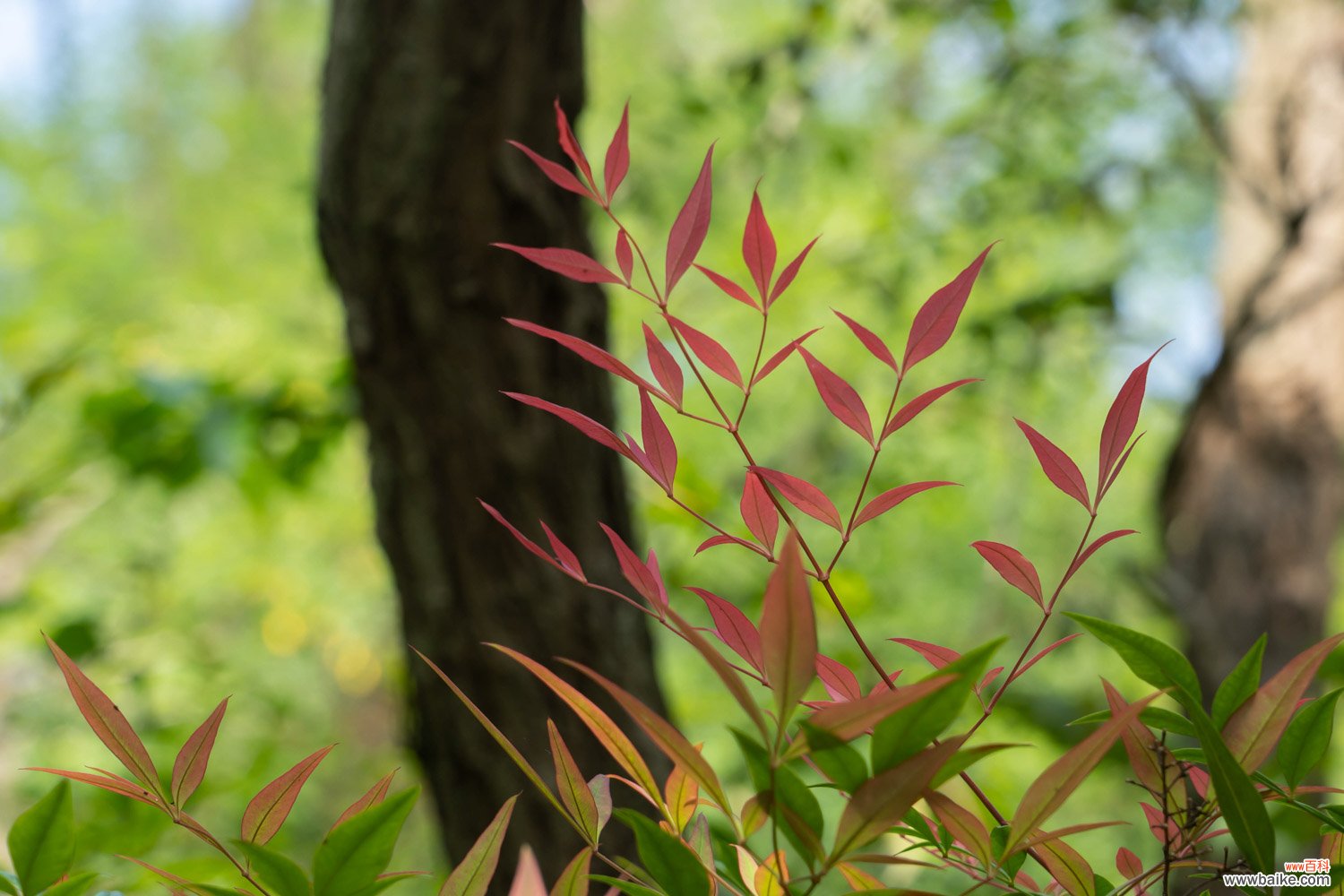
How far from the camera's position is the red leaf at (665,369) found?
0.79ft

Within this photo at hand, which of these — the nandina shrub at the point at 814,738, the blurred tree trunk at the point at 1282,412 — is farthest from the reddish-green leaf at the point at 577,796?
the blurred tree trunk at the point at 1282,412

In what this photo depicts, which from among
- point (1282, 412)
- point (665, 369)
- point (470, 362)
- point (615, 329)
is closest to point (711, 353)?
point (665, 369)

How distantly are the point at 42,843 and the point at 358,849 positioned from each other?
0.08 metres

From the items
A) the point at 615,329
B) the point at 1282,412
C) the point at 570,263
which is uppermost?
the point at 570,263

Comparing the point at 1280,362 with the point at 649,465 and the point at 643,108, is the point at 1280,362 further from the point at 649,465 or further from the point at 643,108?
the point at 649,465

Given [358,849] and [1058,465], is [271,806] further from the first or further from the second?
[1058,465]

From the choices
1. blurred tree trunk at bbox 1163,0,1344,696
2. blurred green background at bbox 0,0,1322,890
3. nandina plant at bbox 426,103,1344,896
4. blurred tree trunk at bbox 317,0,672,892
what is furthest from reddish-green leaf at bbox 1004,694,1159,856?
blurred tree trunk at bbox 1163,0,1344,696

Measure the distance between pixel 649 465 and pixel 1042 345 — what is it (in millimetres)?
1336

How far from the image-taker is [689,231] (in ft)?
0.79

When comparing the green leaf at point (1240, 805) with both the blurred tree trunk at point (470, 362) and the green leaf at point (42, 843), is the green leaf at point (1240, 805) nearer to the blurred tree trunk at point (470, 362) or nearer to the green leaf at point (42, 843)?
the green leaf at point (42, 843)

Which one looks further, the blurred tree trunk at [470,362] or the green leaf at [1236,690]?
the blurred tree trunk at [470,362]

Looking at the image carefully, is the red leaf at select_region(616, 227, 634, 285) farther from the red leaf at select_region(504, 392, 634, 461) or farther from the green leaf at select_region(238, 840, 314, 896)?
the green leaf at select_region(238, 840, 314, 896)

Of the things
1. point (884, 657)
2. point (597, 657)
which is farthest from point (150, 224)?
point (597, 657)

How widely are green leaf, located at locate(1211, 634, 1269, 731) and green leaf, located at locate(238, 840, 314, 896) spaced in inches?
7.4
